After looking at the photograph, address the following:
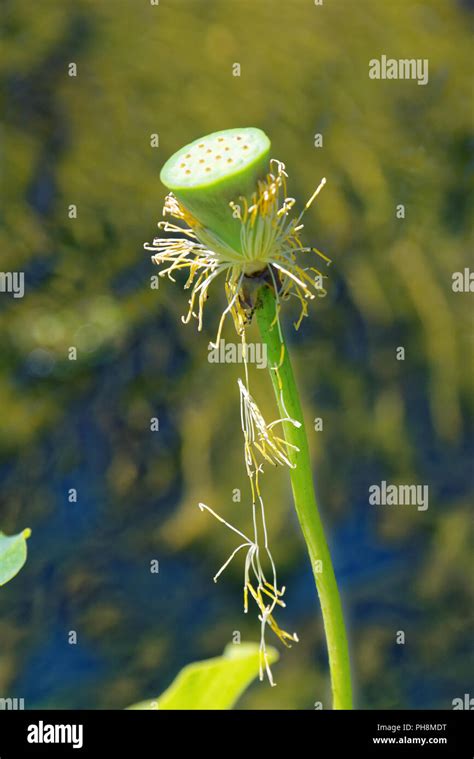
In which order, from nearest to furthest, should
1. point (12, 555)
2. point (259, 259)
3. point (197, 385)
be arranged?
point (12, 555) < point (259, 259) < point (197, 385)

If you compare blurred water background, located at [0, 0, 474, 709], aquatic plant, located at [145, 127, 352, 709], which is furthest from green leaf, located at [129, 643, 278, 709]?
blurred water background, located at [0, 0, 474, 709]

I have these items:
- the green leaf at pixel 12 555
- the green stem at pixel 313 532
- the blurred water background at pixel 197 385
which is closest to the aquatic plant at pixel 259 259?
the green stem at pixel 313 532

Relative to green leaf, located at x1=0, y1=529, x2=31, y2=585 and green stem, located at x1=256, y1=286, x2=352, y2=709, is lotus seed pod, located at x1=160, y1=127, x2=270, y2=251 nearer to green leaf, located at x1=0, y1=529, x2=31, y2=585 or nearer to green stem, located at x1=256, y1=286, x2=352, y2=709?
green stem, located at x1=256, y1=286, x2=352, y2=709

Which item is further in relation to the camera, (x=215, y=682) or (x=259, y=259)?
(x=259, y=259)

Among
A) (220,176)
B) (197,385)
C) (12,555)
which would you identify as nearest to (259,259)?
(220,176)

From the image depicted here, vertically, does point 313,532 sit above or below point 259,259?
below

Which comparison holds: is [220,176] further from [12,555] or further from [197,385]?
[197,385]
